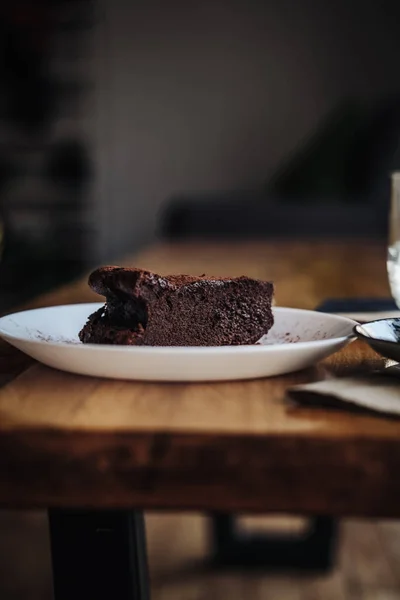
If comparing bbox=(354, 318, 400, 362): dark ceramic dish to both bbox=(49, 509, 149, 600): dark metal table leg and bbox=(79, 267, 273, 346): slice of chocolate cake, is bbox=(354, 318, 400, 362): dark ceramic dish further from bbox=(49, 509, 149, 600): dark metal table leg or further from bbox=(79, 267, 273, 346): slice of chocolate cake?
bbox=(49, 509, 149, 600): dark metal table leg

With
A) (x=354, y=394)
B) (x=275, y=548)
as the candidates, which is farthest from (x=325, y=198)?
(x=354, y=394)

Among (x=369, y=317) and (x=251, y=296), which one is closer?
(x=251, y=296)

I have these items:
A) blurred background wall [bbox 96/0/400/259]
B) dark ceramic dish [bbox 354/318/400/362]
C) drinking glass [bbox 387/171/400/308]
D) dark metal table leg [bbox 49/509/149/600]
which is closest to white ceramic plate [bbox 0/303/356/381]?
dark ceramic dish [bbox 354/318/400/362]

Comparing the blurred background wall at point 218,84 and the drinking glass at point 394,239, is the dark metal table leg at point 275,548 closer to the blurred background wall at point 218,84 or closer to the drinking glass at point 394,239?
the drinking glass at point 394,239

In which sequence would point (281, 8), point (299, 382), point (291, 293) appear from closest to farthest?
point (299, 382) < point (291, 293) < point (281, 8)

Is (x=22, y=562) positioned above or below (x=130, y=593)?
below

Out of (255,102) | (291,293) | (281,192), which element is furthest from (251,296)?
(255,102)

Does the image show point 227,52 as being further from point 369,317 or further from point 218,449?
point 218,449

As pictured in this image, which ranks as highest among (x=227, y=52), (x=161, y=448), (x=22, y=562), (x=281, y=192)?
(x=227, y=52)
